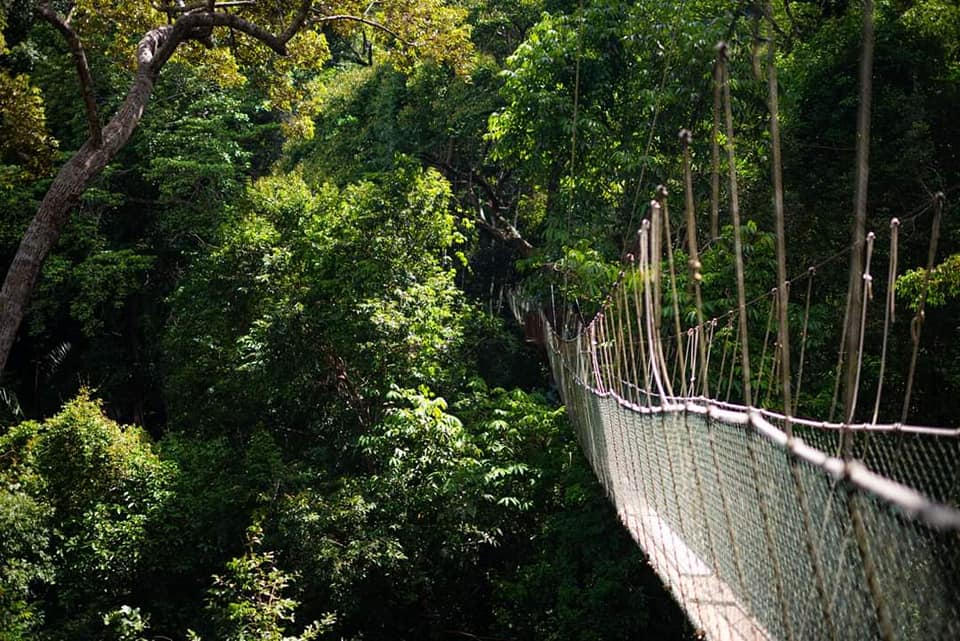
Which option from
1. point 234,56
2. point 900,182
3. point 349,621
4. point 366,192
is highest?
point 234,56

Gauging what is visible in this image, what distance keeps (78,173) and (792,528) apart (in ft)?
12.2

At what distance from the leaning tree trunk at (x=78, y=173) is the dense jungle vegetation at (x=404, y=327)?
0.02 metres

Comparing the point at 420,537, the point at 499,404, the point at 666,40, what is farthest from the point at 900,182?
the point at 420,537

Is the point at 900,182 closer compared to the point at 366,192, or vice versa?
the point at 900,182

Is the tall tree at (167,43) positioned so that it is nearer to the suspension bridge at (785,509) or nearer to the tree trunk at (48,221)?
the tree trunk at (48,221)

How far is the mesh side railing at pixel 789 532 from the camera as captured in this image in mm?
949

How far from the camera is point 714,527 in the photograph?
191 centimetres

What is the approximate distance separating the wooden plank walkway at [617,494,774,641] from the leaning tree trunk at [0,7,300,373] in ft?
9.11

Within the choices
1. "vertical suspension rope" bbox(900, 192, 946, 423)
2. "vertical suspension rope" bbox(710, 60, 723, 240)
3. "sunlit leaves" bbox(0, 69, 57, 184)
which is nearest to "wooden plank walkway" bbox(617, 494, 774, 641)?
"vertical suspension rope" bbox(900, 192, 946, 423)

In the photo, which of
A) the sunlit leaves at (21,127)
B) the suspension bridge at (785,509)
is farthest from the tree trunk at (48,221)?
the suspension bridge at (785,509)

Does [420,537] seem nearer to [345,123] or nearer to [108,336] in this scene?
[345,123]

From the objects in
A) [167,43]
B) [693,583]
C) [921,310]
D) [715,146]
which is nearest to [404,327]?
[167,43]

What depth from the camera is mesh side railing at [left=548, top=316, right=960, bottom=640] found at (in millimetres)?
949

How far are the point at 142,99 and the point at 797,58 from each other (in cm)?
420
